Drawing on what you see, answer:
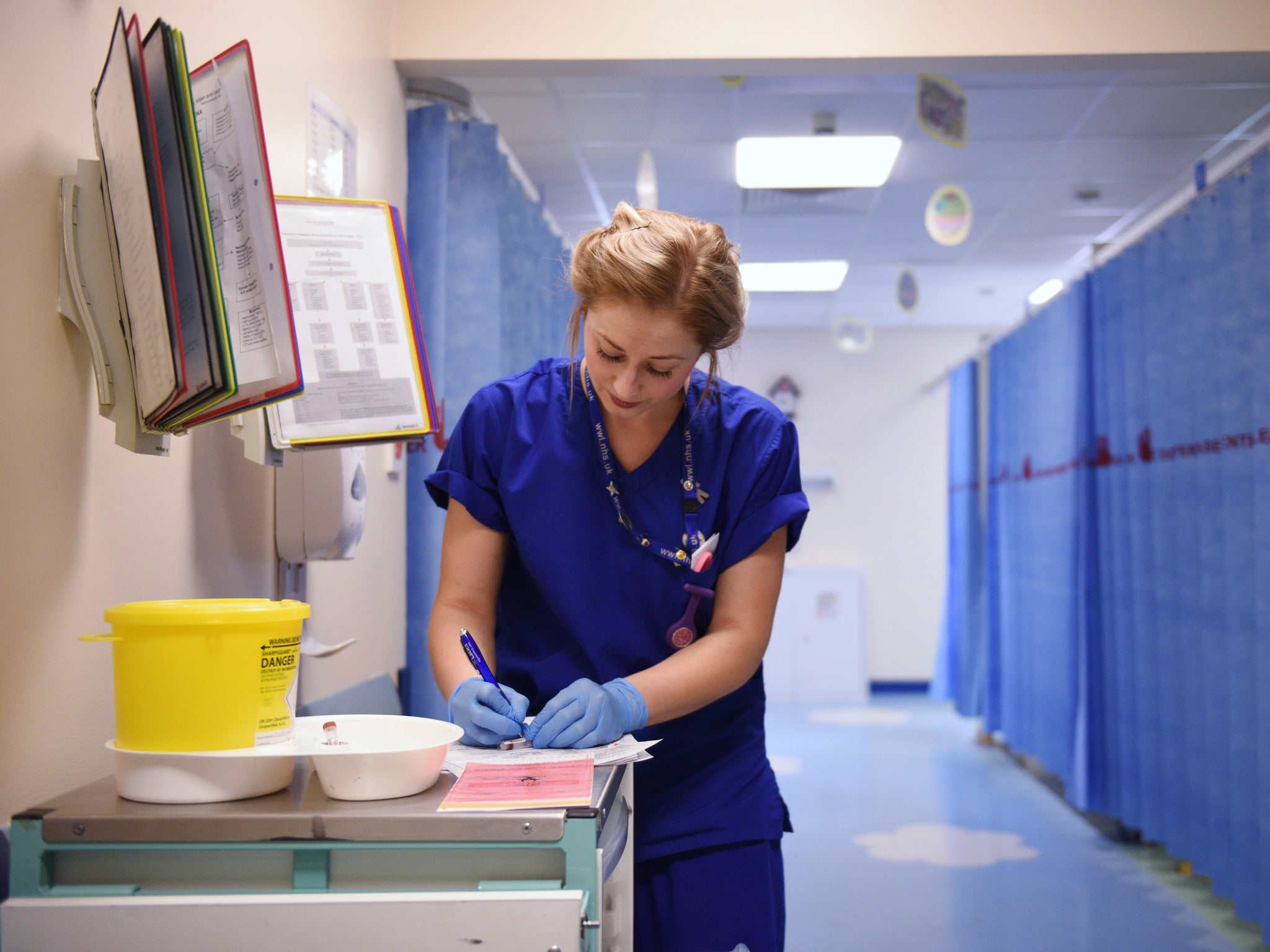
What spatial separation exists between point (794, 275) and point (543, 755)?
4.97 m

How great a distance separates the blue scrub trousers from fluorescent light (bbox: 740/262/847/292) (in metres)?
4.32

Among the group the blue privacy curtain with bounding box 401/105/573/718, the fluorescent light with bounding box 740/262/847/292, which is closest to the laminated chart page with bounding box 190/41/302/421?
the blue privacy curtain with bounding box 401/105/573/718

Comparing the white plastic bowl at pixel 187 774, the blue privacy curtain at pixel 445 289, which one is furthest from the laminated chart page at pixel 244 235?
the blue privacy curtain at pixel 445 289

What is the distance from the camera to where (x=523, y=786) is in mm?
864

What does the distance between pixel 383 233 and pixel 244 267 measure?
1.72 feet

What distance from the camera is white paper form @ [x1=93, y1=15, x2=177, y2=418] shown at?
0.89 meters

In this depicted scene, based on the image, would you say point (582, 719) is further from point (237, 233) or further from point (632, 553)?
point (237, 233)

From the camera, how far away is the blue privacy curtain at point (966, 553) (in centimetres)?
536

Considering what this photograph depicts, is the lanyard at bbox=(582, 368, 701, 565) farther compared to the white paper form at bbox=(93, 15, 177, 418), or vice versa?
the lanyard at bbox=(582, 368, 701, 565)

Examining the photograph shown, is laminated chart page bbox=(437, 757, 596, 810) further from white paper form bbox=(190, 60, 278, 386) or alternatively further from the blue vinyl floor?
the blue vinyl floor

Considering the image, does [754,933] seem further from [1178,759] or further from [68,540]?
[1178,759]

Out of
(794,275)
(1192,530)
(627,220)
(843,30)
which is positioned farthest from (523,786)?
(794,275)

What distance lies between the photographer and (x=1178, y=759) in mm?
2879

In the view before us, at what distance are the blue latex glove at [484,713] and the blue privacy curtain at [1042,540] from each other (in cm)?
290
